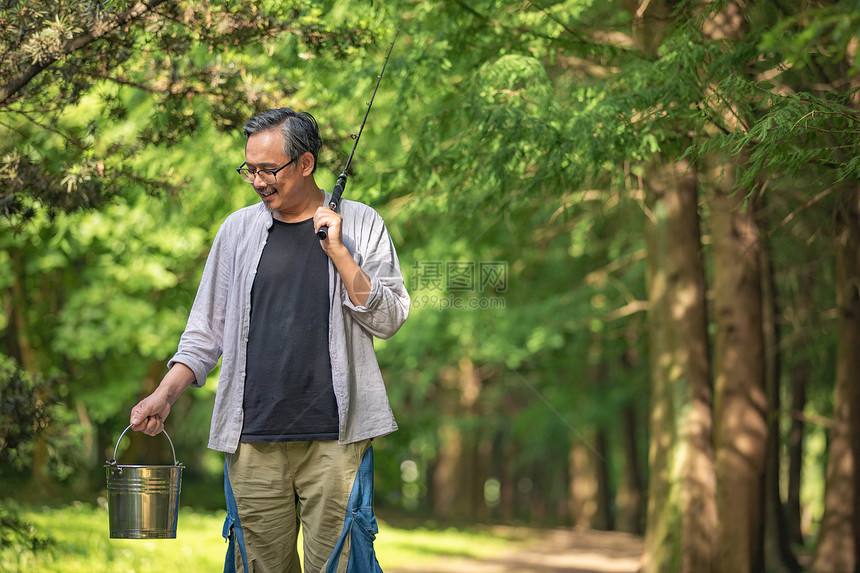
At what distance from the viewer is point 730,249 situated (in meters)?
9.90

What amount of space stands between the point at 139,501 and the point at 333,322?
903 millimetres

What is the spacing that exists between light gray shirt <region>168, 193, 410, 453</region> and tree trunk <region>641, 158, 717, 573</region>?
667 centimetres

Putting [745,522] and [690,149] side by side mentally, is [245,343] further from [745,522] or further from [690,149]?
[745,522]

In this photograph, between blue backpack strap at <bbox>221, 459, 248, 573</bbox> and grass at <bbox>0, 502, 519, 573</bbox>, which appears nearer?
blue backpack strap at <bbox>221, 459, 248, 573</bbox>

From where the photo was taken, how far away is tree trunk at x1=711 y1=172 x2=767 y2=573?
9.66m

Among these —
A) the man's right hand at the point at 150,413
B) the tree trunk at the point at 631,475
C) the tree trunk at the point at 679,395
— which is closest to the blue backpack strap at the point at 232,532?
the man's right hand at the point at 150,413

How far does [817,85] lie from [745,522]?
4062 mm

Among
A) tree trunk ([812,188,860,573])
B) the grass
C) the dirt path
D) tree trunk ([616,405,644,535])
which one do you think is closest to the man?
the grass

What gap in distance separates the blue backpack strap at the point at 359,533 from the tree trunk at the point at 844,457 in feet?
30.0

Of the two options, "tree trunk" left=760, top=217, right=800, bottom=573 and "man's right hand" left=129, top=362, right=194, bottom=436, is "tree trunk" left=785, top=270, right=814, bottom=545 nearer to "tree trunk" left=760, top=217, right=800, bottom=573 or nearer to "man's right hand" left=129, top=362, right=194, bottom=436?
"tree trunk" left=760, top=217, right=800, bottom=573

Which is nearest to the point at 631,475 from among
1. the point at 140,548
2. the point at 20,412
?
the point at 140,548

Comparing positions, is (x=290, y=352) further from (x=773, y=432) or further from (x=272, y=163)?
(x=773, y=432)

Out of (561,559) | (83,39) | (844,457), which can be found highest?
(83,39)

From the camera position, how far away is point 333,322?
11.1 ft
